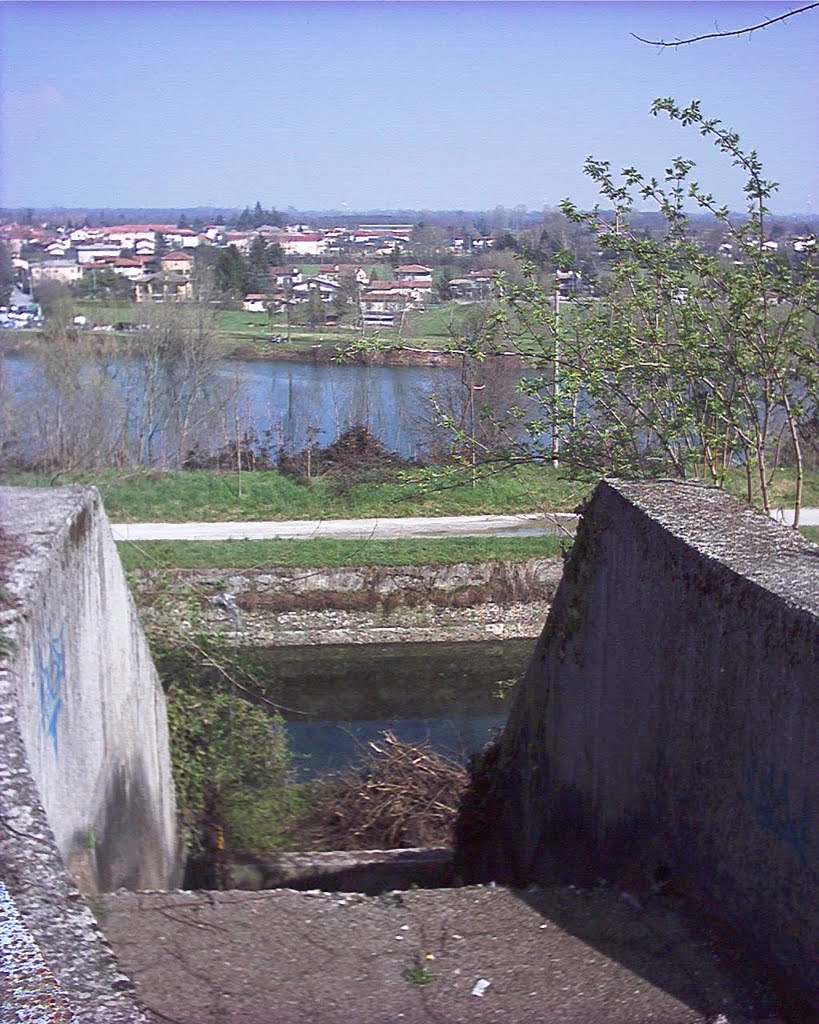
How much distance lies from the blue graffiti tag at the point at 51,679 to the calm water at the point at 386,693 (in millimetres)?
7381

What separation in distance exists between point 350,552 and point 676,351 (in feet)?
46.2

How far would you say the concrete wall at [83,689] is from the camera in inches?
177

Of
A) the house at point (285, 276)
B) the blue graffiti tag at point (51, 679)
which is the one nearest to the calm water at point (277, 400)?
the house at point (285, 276)

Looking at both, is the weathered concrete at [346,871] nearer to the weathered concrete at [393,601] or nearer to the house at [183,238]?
the weathered concrete at [393,601]

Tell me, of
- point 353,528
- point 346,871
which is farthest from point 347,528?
point 346,871

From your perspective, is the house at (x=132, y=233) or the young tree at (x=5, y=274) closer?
the young tree at (x=5, y=274)

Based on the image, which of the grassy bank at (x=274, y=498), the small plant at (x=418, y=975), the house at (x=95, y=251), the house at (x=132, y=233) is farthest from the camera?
the house at (x=132, y=233)

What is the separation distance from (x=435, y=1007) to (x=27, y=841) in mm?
1526

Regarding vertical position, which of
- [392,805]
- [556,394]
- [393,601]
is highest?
[556,394]

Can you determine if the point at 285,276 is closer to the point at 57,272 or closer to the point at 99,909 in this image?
the point at 57,272

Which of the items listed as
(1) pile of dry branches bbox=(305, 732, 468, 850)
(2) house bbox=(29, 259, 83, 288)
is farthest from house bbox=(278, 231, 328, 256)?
(1) pile of dry branches bbox=(305, 732, 468, 850)

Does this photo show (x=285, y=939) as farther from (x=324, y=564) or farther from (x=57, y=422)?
(x=57, y=422)

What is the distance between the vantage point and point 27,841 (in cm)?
294

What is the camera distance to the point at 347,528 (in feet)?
76.1
